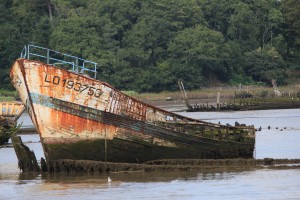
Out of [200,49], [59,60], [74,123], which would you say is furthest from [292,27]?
[74,123]

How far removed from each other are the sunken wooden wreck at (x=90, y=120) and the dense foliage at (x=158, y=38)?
67.2 m

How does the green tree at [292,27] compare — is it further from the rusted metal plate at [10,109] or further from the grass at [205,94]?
the rusted metal plate at [10,109]

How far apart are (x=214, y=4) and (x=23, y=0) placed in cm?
2039

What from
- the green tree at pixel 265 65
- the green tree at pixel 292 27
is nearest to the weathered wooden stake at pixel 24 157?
the green tree at pixel 265 65

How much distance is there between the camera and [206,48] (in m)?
110

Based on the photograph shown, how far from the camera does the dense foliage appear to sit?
10475 cm

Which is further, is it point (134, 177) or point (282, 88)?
point (282, 88)

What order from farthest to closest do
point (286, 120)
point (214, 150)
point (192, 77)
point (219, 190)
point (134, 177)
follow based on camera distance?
point (192, 77) < point (286, 120) < point (214, 150) < point (134, 177) < point (219, 190)

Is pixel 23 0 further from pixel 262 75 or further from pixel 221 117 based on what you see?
pixel 221 117

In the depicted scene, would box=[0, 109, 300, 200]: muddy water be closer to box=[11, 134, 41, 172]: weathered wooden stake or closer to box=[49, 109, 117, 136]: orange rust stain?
box=[11, 134, 41, 172]: weathered wooden stake

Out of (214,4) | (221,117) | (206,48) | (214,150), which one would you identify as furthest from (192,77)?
(214,150)

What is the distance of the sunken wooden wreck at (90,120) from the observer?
3369 centimetres

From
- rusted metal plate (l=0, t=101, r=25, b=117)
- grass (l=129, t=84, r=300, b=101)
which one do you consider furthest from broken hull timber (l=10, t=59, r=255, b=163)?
grass (l=129, t=84, r=300, b=101)

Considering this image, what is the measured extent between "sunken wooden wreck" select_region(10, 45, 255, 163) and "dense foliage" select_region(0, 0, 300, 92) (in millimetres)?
67237
